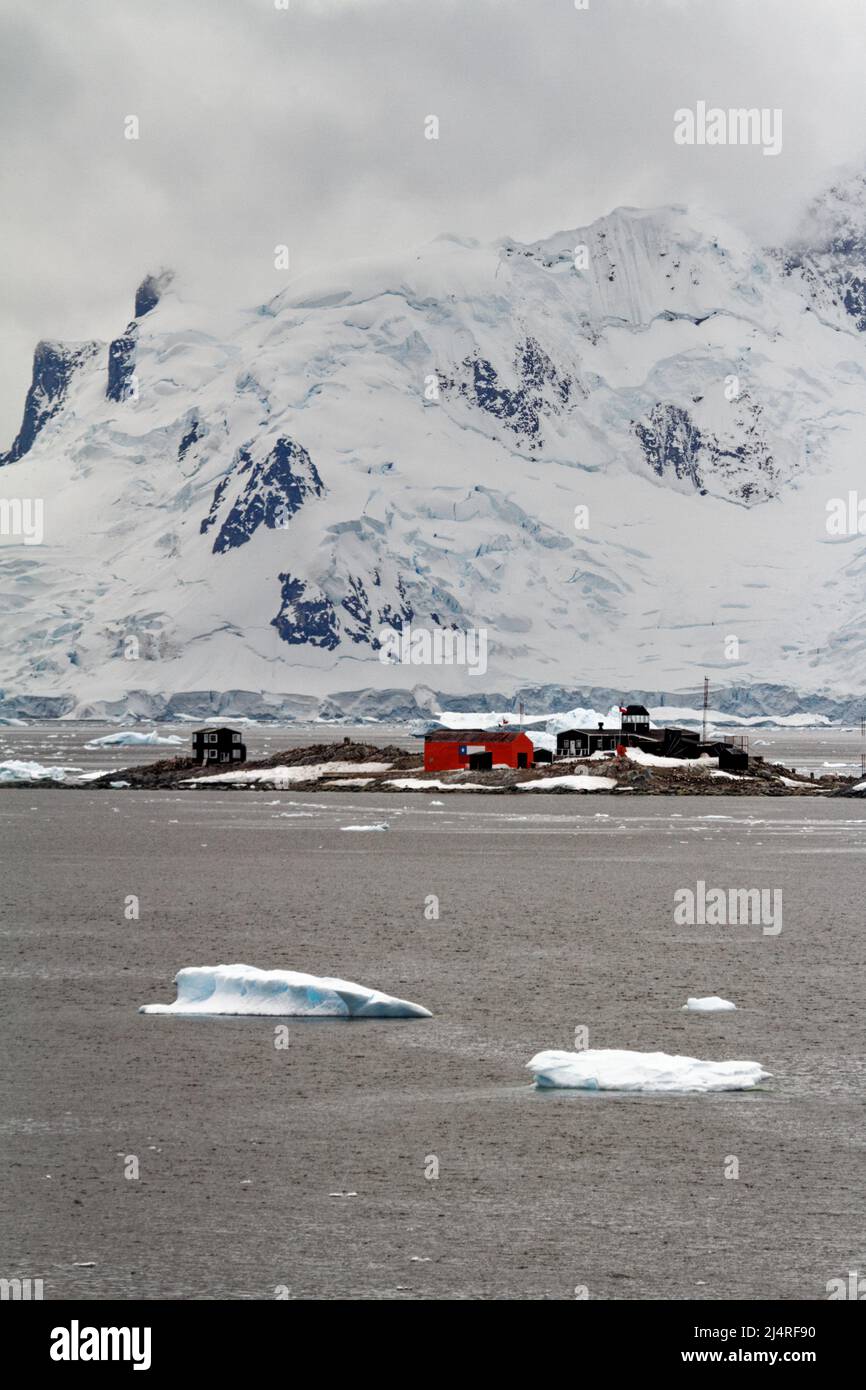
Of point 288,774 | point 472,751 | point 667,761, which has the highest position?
point 472,751

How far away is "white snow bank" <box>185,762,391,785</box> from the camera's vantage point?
116500 millimetres

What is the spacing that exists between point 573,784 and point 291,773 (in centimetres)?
1846

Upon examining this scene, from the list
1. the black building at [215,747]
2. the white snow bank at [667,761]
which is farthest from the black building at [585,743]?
the black building at [215,747]

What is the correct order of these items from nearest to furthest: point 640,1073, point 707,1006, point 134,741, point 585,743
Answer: point 640,1073 → point 707,1006 → point 585,743 → point 134,741

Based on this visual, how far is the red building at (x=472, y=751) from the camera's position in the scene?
114 metres

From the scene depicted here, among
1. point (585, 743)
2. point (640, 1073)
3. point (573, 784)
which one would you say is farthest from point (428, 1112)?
point (585, 743)

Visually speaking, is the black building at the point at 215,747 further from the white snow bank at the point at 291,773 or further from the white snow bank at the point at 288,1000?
the white snow bank at the point at 288,1000

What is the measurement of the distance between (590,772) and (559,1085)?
304 ft

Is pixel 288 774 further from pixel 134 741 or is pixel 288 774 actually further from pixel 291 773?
A: pixel 134 741

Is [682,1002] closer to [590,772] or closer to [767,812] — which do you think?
[767,812]

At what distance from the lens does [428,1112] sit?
17781mm

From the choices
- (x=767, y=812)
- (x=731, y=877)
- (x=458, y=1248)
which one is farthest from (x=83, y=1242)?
(x=767, y=812)

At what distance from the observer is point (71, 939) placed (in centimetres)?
3316

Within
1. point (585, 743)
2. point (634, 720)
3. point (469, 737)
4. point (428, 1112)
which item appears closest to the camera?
point (428, 1112)
